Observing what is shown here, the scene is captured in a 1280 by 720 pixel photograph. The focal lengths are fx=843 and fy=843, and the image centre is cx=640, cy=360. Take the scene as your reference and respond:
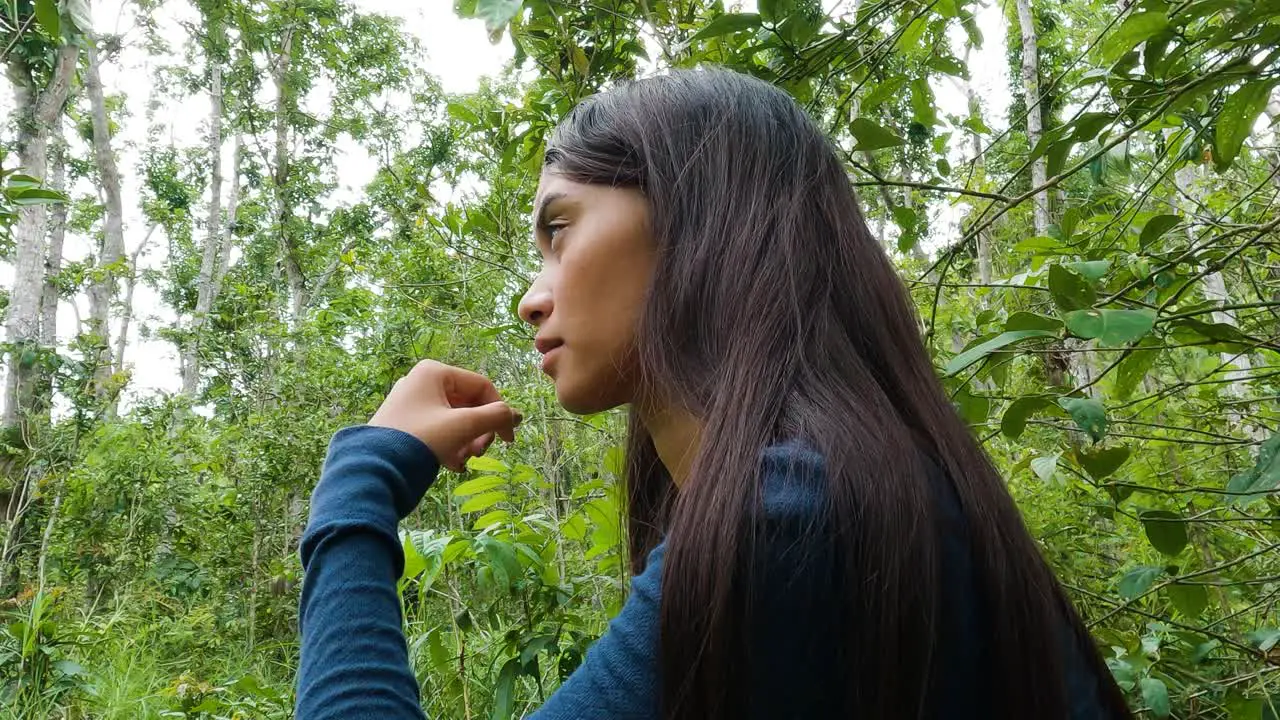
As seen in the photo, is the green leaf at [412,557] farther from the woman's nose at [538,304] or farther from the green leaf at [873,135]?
the green leaf at [873,135]

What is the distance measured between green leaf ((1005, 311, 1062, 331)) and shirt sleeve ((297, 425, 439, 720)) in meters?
0.66

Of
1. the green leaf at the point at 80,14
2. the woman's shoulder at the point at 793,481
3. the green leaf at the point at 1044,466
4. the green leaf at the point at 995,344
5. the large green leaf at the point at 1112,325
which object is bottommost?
the woman's shoulder at the point at 793,481

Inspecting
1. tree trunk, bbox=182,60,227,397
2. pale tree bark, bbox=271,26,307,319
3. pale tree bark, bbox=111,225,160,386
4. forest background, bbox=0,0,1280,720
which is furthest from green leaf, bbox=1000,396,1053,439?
pale tree bark, bbox=111,225,160,386

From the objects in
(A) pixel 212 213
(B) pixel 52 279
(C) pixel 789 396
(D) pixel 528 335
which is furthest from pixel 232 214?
(C) pixel 789 396

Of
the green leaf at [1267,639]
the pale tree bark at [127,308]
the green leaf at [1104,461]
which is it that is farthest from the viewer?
the pale tree bark at [127,308]

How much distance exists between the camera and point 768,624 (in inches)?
20.7

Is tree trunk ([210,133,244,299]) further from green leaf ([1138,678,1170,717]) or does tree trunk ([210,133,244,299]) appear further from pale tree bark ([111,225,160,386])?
green leaf ([1138,678,1170,717])

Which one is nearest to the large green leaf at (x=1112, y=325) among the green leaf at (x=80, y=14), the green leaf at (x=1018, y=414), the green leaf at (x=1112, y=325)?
the green leaf at (x=1112, y=325)

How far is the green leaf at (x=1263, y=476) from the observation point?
0.90 meters

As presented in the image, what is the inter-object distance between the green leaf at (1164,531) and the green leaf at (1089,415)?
1.33 ft

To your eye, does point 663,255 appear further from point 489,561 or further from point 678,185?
point 489,561

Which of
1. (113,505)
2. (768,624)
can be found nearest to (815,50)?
(768,624)

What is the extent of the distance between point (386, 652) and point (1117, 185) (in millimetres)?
2319

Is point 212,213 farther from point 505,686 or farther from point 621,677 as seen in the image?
point 621,677
